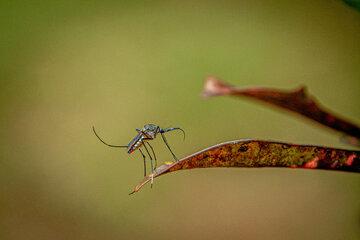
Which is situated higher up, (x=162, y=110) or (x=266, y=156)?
(x=162, y=110)

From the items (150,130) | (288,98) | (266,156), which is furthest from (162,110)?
(288,98)

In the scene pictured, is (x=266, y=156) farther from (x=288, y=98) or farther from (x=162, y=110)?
(x=162, y=110)

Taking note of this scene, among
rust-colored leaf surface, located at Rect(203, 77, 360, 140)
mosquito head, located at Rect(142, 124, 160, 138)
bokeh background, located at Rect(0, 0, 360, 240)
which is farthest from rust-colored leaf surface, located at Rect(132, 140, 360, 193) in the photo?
bokeh background, located at Rect(0, 0, 360, 240)

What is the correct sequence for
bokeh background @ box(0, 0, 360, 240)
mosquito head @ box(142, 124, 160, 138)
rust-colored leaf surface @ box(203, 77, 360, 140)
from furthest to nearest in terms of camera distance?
bokeh background @ box(0, 0, 360, 240) → mosquito head @ box(142, 124, 160, 138) → rust-colored leaf surface @ box(203, 77, 360, 140)

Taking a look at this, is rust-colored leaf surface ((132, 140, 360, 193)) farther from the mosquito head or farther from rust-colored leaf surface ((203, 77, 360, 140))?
the mosquito head

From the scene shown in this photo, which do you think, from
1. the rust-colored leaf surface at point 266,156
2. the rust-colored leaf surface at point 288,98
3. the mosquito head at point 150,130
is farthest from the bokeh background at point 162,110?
the rust-colored leaf surface at point 288,98

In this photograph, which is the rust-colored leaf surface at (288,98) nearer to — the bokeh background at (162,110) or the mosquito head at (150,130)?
the mosquito head at (150,130)
